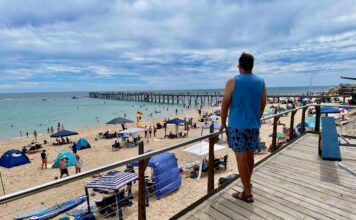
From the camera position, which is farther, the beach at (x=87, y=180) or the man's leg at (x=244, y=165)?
the beach at (x=87, y=180)

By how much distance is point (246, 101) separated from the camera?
2996 millimetres

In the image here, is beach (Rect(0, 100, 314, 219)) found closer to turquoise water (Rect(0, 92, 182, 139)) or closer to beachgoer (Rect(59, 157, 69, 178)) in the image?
beachgoer (Rect(59, 157, 69, 178))

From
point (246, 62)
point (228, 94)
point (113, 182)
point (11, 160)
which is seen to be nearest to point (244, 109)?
point (228, 94)

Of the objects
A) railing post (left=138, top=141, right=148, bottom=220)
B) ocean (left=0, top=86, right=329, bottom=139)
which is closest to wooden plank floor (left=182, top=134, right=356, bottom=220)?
railing post (left=138, top=141, right=148, bottom=220)

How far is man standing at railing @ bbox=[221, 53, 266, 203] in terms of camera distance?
2986 mm

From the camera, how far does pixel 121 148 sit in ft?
67.3

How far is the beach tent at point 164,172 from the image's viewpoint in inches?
356

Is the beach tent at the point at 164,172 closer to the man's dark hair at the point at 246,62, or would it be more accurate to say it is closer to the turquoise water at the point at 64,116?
the man's dark hair at the point at 246,62

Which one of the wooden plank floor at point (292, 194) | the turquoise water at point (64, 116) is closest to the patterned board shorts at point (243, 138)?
the wooden plank floor at point (292, 194)

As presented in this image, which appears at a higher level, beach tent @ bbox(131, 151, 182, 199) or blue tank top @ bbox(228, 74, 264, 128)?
blue tank top @ bbox(228, 74, 264, 128)

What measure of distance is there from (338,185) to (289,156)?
1.45 meters

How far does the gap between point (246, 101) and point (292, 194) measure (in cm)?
164

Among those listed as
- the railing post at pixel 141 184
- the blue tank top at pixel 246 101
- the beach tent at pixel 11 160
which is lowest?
the beach tent at pixel 11 160

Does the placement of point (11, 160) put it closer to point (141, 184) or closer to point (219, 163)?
point (219, 163)
